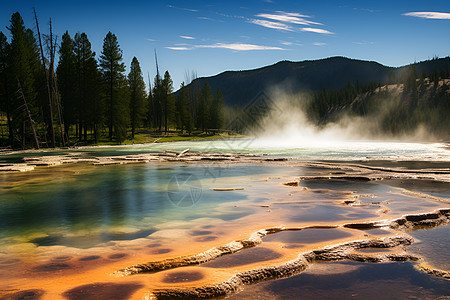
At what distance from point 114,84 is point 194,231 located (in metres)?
56.4

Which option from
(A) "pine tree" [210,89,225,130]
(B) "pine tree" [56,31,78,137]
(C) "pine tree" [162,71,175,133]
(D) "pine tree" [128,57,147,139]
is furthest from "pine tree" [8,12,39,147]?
(A) "pine tree" [210,89,225,130]

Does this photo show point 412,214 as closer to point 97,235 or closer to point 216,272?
point 216,272

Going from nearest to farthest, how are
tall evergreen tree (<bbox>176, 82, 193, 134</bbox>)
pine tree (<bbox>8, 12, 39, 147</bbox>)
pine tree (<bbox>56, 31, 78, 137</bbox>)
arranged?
pine tree (<bbox>8, 12, 39, 147</bbox>) < pine tree (<bbox>56, 31, 78, 137</bbox>) < tall evergreen tree (<bbox>176, 82, 193, 134</bbox>)

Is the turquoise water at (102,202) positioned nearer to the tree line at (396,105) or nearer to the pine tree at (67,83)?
the pine tree at (67,83)

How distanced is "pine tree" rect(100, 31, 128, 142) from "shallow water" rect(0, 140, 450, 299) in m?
42.9

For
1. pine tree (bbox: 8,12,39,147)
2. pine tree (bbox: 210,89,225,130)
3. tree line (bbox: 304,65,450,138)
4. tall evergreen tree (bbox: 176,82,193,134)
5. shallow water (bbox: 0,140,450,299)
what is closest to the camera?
shallow water (bbox: 0,140,450,299)

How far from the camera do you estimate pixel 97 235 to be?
28.0 feet

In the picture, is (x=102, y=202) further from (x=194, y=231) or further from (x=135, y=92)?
(x=135, y=92)

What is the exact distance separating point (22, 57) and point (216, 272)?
4844 cm

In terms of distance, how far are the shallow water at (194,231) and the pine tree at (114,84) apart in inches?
1688

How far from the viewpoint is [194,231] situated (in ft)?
28.2

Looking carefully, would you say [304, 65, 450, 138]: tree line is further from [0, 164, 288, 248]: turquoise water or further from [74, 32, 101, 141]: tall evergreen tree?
[0, 164, 288, 248]: turquoise water

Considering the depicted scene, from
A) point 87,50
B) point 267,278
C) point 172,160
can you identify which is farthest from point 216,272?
point 87,50

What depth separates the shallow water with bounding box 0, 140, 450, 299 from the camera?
5469 millimetres
